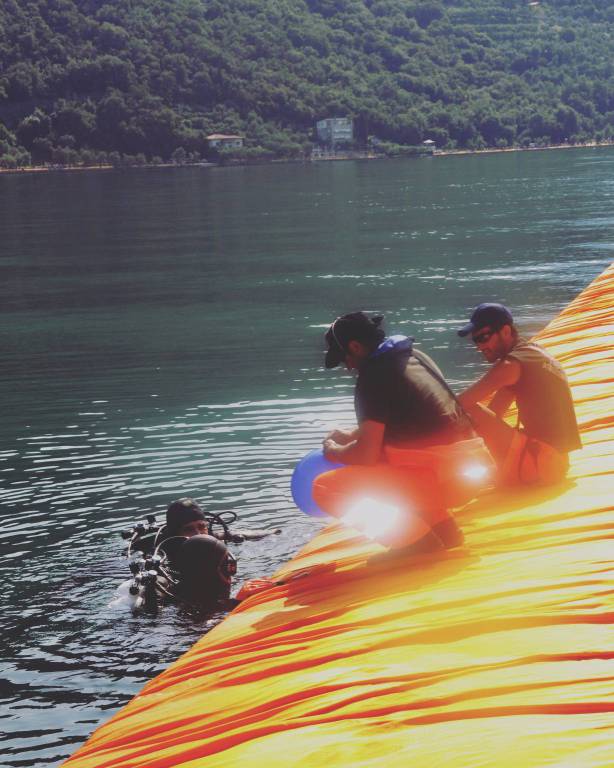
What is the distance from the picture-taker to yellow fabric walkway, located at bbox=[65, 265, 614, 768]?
4883 mm

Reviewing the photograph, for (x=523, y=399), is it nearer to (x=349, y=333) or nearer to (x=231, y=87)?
(x=349, y=333)

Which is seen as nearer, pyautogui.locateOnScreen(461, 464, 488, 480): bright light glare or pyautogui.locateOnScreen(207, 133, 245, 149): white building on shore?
pyautogui.locateOnScreen(461, 464, 488, 480): bright light glare

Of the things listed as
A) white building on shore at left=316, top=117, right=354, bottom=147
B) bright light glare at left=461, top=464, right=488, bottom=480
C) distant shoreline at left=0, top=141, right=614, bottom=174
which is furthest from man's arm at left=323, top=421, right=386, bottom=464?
white building on shore at left=316, top=117, right=354, bottom=147

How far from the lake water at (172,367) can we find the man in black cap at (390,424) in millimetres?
2806

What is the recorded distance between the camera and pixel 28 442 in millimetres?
16344

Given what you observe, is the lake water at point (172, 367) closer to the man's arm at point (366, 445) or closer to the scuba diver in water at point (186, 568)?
the scuba diver in water at point (186, 568)

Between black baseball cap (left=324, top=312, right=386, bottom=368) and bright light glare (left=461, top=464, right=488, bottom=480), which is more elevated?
black baseball cap (left=324, top=312, right=386, bottom=368)

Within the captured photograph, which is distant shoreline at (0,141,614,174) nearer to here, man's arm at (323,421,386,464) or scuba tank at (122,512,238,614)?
scuba tank at (122,512,238,614)

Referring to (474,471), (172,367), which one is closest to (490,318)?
(474,471)

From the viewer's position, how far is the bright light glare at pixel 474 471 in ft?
21.9

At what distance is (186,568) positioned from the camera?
396 inches

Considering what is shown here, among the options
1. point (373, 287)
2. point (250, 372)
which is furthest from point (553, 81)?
point (250, 372)

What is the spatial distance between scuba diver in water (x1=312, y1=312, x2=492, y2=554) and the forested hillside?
15324 centimetres

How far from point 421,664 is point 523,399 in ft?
7.67
